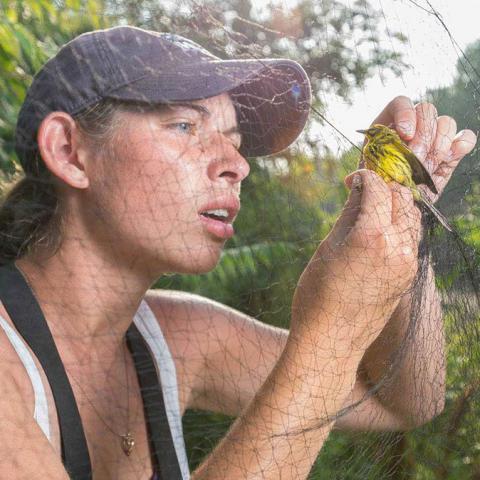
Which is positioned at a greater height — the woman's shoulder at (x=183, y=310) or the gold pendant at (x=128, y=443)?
the woman's shoulder at (x=183, y=310)

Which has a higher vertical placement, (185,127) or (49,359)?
(185,127)

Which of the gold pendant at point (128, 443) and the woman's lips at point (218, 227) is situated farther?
the gold pendant at point (128, 443)

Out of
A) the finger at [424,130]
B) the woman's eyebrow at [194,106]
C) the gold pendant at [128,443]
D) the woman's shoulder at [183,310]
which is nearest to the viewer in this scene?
the woman's eyebrow at [194,106]

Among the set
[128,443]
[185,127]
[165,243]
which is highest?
[185,127]

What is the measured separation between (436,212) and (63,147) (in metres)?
0.40

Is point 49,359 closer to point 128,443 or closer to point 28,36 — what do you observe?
point 128,443

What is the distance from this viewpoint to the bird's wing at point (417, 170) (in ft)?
2.56

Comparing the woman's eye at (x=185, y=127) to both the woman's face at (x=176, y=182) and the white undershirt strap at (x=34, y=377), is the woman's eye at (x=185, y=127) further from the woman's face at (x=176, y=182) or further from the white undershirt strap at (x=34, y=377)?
the white undershirt strap at (x=34, y=377)

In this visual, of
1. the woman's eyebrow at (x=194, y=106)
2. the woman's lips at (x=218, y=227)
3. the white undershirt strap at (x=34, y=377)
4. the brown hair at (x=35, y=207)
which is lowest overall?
the white undershirt strap at (x=34, y=377)

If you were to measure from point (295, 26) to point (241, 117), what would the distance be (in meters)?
0.11

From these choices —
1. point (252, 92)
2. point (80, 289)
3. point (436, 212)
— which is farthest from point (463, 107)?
point (80, 289)

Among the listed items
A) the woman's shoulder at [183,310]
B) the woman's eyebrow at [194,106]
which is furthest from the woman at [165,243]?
the woman's shoulder at [183,310]

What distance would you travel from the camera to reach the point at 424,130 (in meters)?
0.84

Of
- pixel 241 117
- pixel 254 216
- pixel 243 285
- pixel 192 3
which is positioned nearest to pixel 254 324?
pixel 243 285
